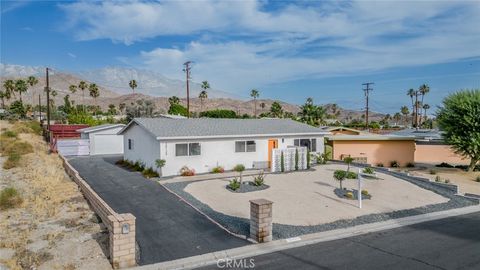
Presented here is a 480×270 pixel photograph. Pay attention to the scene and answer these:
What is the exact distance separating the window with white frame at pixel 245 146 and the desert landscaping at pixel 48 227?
10.7m

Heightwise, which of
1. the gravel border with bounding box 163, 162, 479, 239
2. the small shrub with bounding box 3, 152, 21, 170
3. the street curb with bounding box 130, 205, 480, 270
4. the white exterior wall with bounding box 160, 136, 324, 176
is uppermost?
the white exterior wall with bounding box 160, 136, 324, 176

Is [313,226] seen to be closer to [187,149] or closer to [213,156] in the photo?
[187,149]

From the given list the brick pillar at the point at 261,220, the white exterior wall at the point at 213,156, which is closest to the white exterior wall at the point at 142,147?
the white exterior wall at the point at 213,156

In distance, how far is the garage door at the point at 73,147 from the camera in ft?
113

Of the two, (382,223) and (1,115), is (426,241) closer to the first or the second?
(382,223)

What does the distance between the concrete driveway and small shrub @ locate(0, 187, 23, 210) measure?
3.52 metres

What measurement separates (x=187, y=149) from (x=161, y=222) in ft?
33.2

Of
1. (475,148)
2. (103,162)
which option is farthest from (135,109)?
(475,148)

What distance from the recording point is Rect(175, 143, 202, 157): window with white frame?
22.1 metres

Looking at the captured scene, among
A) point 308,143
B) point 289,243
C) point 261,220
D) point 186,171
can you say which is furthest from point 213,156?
point 289,243

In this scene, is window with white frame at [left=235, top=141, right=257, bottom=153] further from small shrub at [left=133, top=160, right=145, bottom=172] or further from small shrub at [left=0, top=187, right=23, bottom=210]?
small shrub at [left=0, top=187, right=23, bottom=210]

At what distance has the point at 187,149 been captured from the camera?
22.5 m

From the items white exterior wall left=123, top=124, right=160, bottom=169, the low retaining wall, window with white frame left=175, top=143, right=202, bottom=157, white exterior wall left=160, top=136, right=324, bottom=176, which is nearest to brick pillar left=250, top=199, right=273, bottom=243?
the low retaining wall

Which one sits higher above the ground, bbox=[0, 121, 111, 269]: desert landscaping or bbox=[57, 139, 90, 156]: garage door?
bbox=[57, 139, 90, 156]: garage door
